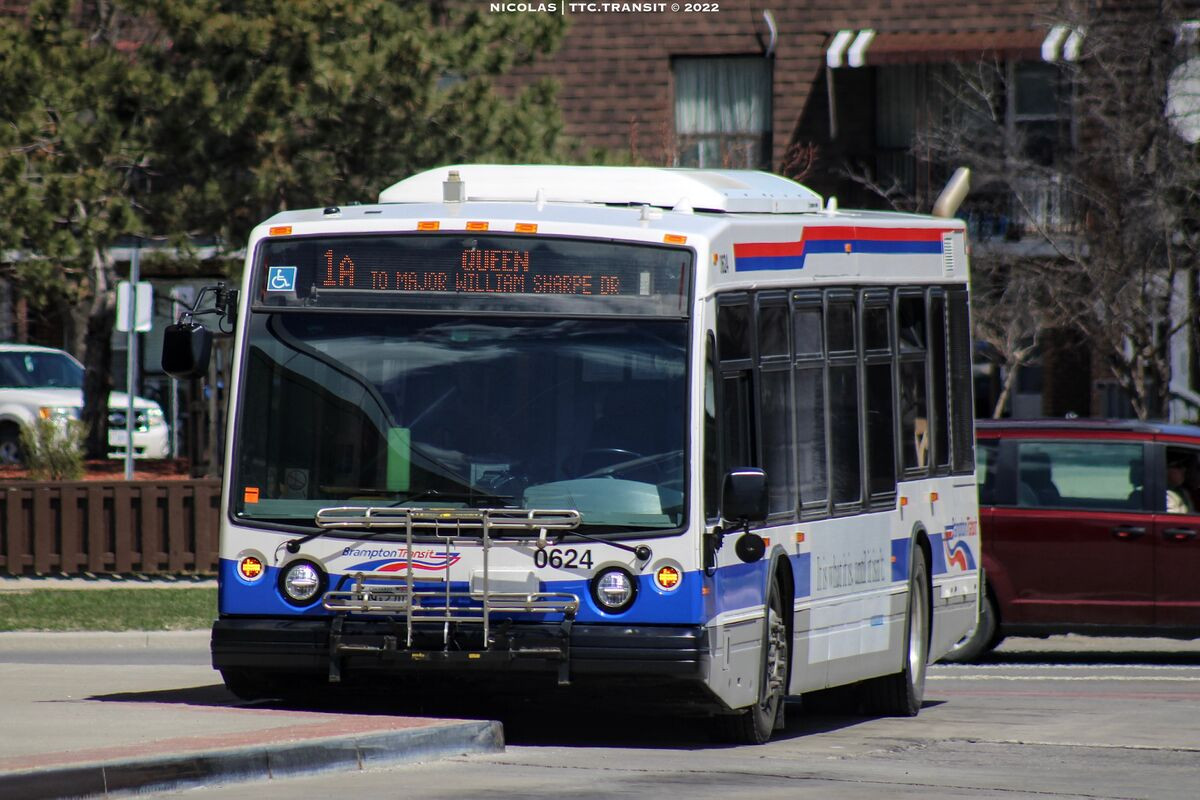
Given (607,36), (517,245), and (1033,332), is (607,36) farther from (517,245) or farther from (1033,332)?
(517,245)

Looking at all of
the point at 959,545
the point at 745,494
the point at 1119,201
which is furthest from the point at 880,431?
the point at 1119,201

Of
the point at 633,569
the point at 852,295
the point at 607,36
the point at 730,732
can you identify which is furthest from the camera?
the point at 607,36

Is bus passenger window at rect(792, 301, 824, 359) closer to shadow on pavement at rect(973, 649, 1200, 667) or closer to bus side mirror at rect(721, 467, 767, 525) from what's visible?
bus side mirror at rect(721, 467, 767, 525)

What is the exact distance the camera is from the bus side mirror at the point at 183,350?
11.2 metres

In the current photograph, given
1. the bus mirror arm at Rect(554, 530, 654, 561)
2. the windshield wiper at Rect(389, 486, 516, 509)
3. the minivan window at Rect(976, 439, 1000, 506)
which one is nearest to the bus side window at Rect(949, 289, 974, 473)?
the minivan window at Rect(976, 439, 1000, 506)

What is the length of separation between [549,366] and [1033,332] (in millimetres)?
19472

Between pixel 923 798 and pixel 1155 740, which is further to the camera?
pixel 1155 740

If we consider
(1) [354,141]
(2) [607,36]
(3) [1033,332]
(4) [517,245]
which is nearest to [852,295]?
(4) [517,245]

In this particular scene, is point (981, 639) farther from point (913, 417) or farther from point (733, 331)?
point (733, 331)

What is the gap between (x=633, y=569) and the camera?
10625mm

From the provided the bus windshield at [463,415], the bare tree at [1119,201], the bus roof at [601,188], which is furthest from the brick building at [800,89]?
the bus windshield at [463,415]

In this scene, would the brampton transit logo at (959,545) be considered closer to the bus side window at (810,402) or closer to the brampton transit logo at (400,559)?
the bus side window at (810,402)

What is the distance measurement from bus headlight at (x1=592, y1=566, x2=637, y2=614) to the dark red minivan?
704cm

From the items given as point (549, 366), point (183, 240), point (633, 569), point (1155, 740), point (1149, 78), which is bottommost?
point (1155, 740)
